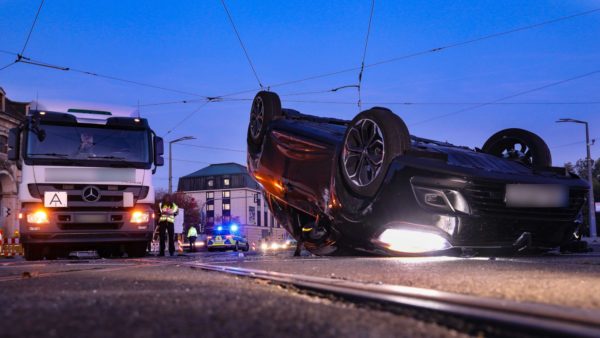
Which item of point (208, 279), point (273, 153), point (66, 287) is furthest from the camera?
point (273, 153)

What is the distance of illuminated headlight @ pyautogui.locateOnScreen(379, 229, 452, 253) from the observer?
5523mm

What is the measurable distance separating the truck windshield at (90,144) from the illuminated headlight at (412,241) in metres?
6.62

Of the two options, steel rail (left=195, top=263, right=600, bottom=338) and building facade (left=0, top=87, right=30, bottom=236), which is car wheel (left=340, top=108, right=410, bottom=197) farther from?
building facade (left=0, top=87, right=30, bottom=236)

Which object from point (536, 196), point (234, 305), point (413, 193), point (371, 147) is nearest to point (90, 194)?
point (371, 147)

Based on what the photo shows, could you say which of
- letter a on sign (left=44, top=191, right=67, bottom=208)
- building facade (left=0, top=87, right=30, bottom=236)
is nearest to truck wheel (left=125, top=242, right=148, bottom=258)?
letter a on sign (left=44, top=191, right=67, bottom=208)

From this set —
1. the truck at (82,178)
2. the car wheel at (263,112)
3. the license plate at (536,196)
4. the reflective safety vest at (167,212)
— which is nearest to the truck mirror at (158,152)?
the truck at (82,178)

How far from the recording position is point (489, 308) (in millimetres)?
2156

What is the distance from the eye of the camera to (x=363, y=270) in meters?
4.41

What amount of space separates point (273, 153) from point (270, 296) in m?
4.75

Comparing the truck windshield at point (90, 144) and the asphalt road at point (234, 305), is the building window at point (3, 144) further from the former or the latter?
the asphalt road at point (234, 305)

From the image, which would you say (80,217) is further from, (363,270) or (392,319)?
(392,319)

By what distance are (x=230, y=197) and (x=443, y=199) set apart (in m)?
92.3

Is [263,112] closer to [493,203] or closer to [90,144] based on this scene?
[493,203]

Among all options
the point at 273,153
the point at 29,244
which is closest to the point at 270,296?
the point at 273,153
